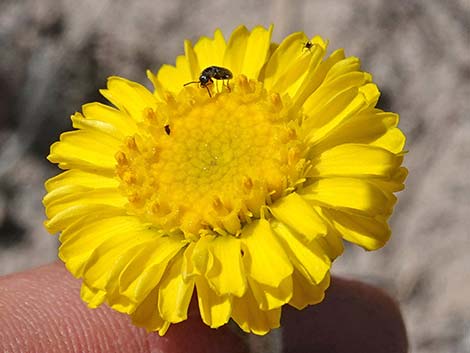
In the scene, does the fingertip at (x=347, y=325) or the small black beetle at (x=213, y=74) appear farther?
the fingertip at (x=347, y=325)

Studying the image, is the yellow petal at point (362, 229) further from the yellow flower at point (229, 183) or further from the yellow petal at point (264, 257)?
the yellow petal at point (264, 257)

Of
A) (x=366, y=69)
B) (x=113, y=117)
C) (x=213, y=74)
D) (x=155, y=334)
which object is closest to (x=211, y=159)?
(x=213, y=74)

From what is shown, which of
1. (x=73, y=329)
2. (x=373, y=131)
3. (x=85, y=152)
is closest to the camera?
(x=373, y=131)

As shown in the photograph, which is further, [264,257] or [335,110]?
[335,110]

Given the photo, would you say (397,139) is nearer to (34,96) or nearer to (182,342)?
(182,342)

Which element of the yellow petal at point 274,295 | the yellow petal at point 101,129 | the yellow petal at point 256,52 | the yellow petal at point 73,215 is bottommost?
the yellow petal at point 274,295

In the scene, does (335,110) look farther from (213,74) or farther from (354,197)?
(213,74)

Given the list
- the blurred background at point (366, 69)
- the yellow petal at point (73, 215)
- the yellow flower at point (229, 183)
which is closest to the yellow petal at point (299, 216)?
the yellow flower at point (229, 183)

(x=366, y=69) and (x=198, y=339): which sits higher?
(x=366, y=69)
